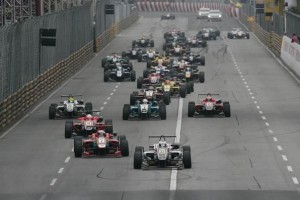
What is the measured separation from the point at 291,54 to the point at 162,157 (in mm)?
46286

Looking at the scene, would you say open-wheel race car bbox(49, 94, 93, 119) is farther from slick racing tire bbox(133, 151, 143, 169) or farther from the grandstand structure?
the grandstand structure

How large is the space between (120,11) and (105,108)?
274ft

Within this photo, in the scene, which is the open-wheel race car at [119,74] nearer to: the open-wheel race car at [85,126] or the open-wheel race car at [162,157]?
the open-wheel race car at [85,126]

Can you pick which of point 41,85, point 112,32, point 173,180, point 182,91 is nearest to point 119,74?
point 41,85

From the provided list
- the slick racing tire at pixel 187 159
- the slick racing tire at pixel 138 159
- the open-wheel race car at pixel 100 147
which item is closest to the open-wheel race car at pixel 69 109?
the open-wheel race car at pixel 100 147

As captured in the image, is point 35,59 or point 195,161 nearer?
point 195,161

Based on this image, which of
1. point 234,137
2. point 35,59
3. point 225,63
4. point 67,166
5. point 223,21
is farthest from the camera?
point 223,21

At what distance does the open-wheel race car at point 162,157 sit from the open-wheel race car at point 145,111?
13.1 meters

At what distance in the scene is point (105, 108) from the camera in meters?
56.2

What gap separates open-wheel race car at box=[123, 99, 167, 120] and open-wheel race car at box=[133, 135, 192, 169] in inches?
516

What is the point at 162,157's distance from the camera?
3616cm

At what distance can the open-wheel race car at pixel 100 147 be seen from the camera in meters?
39.0

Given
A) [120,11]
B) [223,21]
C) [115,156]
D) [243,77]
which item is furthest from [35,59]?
[223,21]

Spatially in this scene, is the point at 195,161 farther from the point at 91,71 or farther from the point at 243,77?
the point at 91,71
